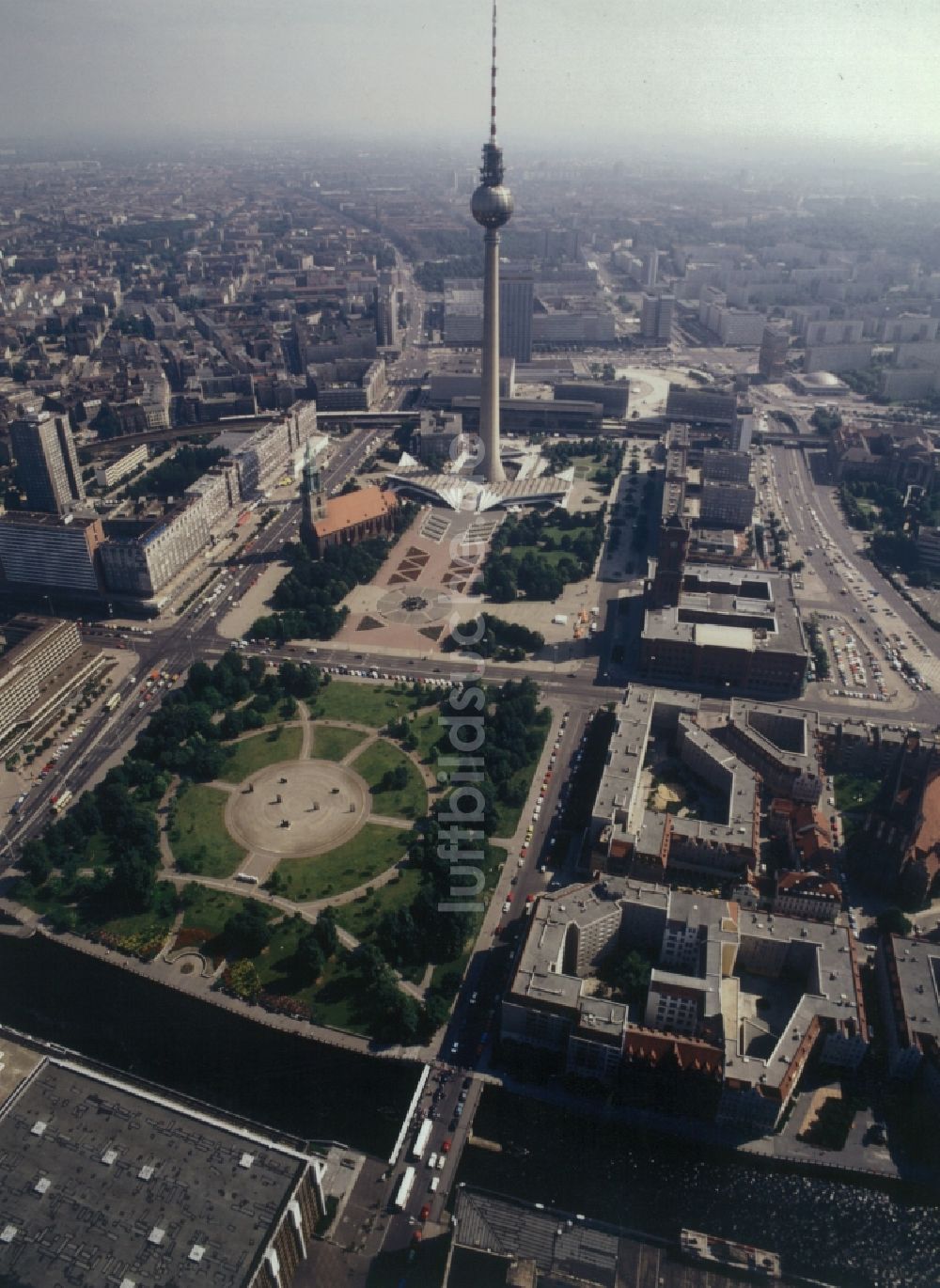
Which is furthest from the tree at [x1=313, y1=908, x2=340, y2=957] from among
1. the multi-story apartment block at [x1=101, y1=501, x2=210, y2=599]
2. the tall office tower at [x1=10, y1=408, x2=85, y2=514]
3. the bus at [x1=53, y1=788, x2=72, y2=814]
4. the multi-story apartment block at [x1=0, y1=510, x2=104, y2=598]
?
the tall office tower at [x1=10, y1=408, x2=85, y2=514]

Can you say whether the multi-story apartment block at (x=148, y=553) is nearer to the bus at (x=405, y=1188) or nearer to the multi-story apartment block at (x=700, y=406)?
the bus at (x=405, y=1188)

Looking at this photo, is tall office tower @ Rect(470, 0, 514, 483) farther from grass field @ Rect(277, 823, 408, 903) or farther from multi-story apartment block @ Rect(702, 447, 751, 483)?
grass field @ Rect(277, 823, 408, 903)

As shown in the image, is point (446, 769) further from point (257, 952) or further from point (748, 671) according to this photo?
point (748, 671)

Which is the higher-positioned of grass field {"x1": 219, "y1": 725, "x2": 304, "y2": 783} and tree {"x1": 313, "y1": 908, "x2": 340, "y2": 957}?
tree {"x1": 313, "y1": 908, "x2": 340, "y2": 957}

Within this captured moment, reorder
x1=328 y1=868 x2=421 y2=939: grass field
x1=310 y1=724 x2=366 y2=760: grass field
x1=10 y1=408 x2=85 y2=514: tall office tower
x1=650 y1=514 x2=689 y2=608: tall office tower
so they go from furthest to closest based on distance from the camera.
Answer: x1=10 y1=408 x2=85 y2=514: tall office tower < x1=650 y1=514 x2=689 y2=608: tall office tower < x1=310 y1=724 x2=366 y2=760: grass field < x1=328 y1=868 x2=421 y2=939: grass field

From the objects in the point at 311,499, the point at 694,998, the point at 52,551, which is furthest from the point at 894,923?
the point at 52,551

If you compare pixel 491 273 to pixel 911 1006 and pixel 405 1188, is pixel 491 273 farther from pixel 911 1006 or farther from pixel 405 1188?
pixel 405 1188
